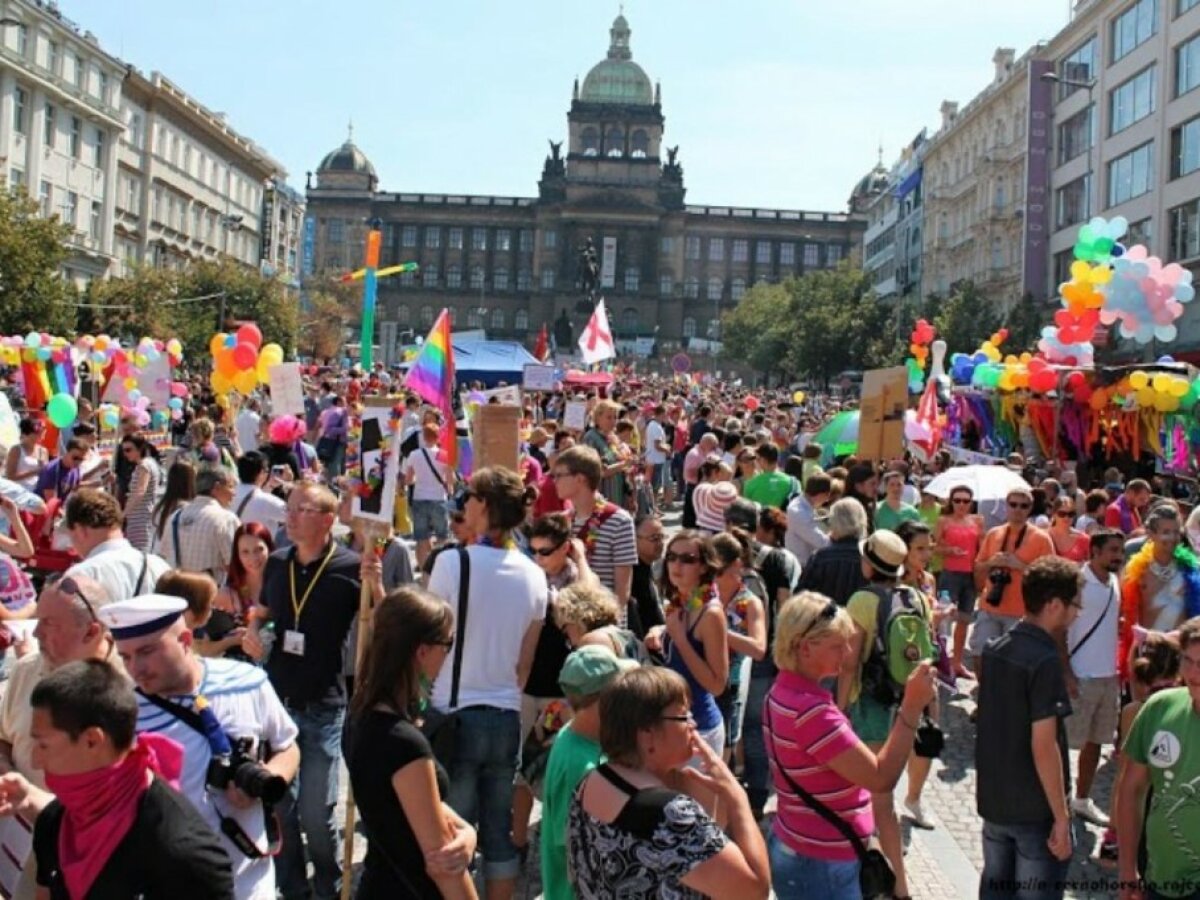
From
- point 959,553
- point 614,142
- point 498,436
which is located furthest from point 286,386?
point 614,142

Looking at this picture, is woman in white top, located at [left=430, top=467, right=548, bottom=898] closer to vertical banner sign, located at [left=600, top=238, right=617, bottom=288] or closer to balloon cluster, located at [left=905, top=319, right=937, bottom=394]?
balloon cluster, located at [left=905, top=319, right=937, bottom=394]

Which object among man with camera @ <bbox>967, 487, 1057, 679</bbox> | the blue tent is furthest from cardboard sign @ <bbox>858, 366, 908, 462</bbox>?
the blue tent

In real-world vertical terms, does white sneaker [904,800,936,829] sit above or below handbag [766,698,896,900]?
below

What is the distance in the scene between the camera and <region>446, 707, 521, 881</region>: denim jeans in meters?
5.11

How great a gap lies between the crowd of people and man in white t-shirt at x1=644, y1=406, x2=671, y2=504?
11.2 m

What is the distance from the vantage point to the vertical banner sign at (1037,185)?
5303 centimetres

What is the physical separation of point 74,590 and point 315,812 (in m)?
1.59

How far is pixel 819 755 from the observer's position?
4207mm

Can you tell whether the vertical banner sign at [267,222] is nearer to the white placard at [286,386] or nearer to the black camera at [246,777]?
the white placard at [286,386]

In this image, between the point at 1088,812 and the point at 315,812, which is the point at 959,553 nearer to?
the point at 1088,812

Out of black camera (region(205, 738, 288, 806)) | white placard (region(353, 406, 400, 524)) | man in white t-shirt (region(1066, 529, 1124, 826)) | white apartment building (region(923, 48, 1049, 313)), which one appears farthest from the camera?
white apartment building (region(923, 48, 1049, 313))

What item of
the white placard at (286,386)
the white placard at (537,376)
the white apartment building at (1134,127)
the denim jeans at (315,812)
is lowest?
the denim jeans at (315,812)

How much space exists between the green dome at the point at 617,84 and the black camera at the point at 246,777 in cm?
12129

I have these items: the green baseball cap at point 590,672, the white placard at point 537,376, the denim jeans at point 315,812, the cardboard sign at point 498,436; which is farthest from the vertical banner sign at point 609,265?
the green baseball cap at point 590,672
